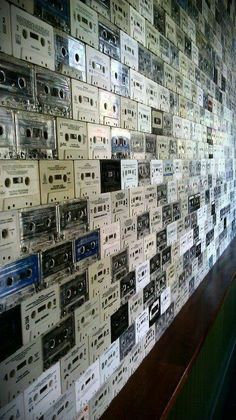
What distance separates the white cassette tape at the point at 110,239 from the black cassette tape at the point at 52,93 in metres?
0.38

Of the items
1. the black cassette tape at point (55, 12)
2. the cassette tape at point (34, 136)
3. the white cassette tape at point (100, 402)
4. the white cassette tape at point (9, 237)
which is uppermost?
the black cassette tape at point (55, 12)

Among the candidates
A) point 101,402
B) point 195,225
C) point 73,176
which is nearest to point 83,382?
point 101,402

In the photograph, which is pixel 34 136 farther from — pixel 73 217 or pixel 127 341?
pixel 127 341

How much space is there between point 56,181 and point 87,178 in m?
0.14

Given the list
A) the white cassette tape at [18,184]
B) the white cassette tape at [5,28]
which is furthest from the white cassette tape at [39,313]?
the white cassette tape at [5,28]

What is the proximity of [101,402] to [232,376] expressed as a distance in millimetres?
2024

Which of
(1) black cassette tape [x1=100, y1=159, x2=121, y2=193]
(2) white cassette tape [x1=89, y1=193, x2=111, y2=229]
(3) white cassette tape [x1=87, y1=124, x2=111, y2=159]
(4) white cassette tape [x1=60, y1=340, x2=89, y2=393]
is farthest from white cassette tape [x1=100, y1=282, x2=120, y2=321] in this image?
(3) white cassette tape [x1=87, y1=124, x2=111, y2=159]

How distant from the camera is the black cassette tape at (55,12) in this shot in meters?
0.82

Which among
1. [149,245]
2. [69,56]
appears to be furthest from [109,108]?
[149,245]

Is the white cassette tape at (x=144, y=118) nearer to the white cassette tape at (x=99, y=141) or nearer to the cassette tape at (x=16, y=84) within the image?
the white cassette tape at (x=99, y=141)

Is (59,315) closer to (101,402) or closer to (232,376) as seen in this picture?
(101,402)

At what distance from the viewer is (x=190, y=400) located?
1.62m

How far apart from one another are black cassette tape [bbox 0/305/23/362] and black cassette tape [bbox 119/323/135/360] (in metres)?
0.54

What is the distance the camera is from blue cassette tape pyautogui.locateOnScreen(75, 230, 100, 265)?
3.27 feet
